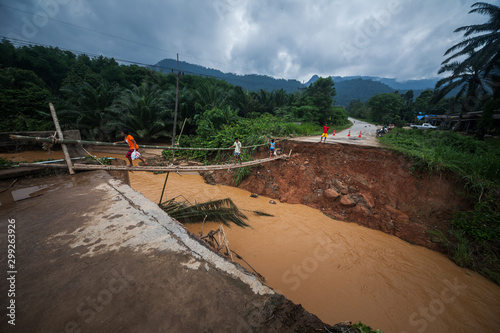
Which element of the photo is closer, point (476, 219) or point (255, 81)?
point (476, 219)

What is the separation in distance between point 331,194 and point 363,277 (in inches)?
116

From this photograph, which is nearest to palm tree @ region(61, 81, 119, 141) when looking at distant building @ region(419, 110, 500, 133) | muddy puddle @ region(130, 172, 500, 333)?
muddy puddle @ region(130, 172, 500, 333)

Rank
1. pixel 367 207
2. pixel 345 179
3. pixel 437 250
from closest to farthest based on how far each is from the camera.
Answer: pixel 437 250 → pixel 367 207 → pixel 345 179

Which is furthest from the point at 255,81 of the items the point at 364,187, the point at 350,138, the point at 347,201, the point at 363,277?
the point at 363,277

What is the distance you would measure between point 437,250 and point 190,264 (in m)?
6.51


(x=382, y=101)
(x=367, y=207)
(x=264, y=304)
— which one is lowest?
(x=367, y=207)

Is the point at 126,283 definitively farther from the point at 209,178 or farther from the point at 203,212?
the point at 209,178

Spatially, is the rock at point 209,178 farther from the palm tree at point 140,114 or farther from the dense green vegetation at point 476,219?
the dense green vegetation at point 476,219

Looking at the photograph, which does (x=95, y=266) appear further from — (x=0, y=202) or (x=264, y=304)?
(x=0, y=202)

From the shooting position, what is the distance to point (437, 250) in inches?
183

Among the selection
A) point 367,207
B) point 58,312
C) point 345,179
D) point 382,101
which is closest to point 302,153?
point 345,179

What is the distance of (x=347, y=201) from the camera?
5953mm

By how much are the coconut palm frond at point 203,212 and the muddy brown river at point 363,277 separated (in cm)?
30

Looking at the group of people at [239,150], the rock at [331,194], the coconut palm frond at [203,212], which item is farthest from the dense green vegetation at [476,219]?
the coconut palm frond at [203,212]
